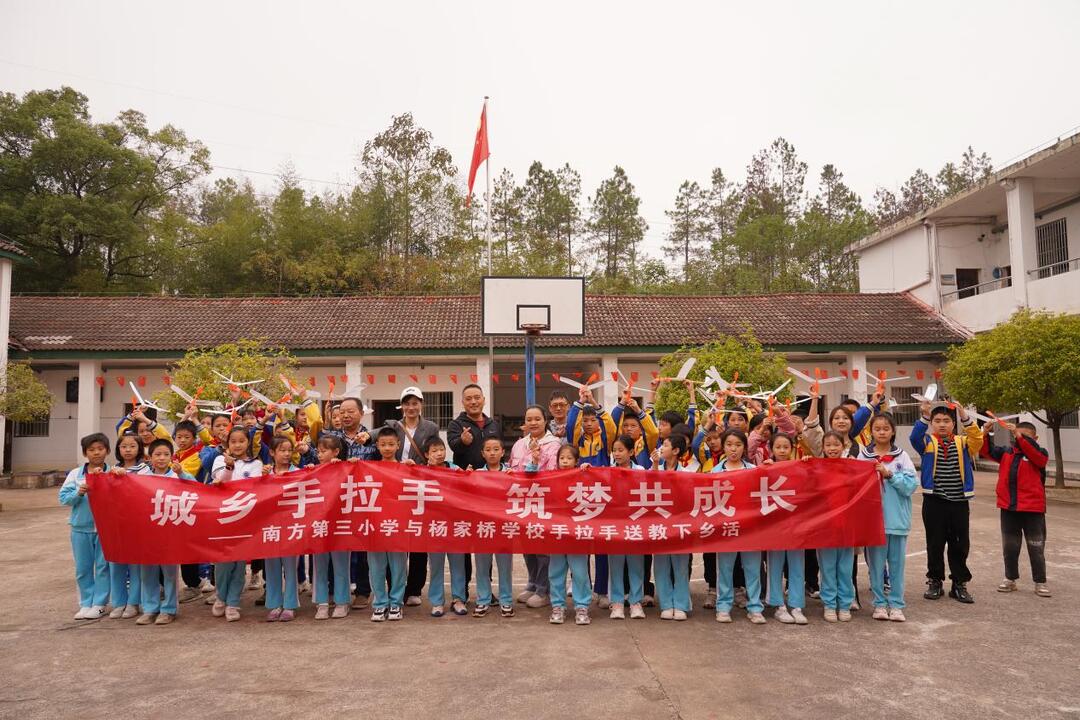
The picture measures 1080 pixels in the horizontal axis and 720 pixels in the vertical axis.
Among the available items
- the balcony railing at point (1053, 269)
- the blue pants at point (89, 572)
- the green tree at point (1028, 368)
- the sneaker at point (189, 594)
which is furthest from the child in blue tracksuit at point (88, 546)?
the balcony railing at point (1053, 269)

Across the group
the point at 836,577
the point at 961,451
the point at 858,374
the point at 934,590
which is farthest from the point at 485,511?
the point at 858,374

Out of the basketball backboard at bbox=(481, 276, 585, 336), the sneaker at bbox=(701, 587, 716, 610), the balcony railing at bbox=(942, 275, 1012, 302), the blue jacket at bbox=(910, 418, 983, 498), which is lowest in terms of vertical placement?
the sneaker at bbox=(701, 587, 716, 610)

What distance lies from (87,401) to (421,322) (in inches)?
316

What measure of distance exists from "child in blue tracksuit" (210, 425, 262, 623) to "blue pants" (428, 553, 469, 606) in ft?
4.53

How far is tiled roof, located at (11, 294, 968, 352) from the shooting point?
58.9 ft

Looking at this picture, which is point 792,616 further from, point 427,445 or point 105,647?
point 105,647

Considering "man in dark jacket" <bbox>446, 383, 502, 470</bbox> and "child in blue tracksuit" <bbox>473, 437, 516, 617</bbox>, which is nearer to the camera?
"child in blue tracksuit" <bbox>473, 437, 516, 617</bbox>

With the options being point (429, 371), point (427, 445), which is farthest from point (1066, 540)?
point (429, 371)

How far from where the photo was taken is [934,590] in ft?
19.0

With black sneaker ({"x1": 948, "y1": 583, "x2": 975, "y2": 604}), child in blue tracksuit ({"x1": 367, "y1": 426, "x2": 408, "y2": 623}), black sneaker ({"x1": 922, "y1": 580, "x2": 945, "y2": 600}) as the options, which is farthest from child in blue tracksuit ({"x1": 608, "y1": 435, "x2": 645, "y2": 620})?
black sneaker ({"x1": 948, "y1": 583, "x2": 975, "y2": 604})

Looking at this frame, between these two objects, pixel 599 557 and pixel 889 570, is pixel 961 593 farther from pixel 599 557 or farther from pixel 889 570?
pixel 599 557

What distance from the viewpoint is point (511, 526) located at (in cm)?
546

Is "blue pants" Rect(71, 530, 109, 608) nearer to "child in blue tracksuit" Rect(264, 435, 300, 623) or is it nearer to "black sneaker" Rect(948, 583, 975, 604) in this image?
"child in blue tracksuit" Rect(264, 435, 300, 623)

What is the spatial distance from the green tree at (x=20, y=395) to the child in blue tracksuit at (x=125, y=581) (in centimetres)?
1082
